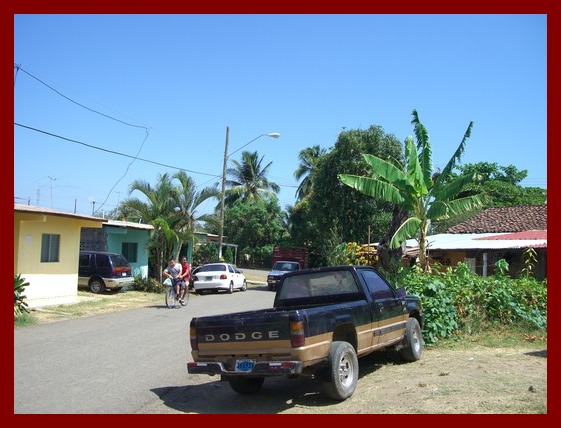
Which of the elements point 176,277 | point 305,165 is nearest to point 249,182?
point 305,165

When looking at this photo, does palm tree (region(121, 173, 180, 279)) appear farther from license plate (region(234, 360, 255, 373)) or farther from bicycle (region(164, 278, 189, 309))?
license plate (region(234, 360, 255, 373))

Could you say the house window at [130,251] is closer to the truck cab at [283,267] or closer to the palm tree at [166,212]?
the palm tree at [166,212]

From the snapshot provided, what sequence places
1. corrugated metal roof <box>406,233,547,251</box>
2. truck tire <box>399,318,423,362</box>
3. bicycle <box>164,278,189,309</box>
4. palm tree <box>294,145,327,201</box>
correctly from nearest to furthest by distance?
1. truck tire <box>399,318,423,362</box>
2. bicycle <box>164,278,189,309</box>
3. corrugated metal roof <box>406,233,547,251</box>
4. palm tree <box>294,145,327,201</box>

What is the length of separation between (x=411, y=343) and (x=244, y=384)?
3.15 metres

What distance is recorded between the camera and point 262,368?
22.2ft

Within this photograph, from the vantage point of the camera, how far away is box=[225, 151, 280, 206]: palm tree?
185ft

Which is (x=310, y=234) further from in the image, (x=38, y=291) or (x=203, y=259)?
(x=38, y=291)

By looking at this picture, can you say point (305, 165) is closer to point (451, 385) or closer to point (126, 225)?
point (126, 225)

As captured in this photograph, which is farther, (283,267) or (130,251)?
(283,267)

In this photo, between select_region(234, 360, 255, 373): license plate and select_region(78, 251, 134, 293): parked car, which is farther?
select_region(78, 251, 134, 293): parked car

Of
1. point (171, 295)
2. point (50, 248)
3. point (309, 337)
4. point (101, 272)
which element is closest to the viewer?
point (309, 337)

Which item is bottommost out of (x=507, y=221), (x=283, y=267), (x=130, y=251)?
(x=283, y=267)

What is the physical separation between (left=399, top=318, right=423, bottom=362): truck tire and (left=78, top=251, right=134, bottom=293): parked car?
16.7 metres

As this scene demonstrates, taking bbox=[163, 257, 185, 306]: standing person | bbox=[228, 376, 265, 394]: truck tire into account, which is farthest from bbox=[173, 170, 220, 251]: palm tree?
bbox=[228, 376, 265, 394]: truck tire
